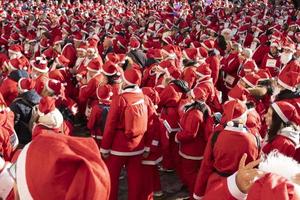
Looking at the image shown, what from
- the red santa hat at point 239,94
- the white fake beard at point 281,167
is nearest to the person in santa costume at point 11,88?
the red santa hat at point 239,94

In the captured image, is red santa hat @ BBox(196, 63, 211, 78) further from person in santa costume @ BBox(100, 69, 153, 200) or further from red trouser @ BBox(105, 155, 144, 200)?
red trouser @ BBox(105, 155, 144, 200)

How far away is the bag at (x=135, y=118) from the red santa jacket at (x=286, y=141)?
159 centimetres

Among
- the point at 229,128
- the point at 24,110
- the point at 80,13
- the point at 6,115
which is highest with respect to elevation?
the point at 229,128

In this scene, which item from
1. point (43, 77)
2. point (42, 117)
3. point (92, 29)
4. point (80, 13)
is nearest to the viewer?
point (42, 117)

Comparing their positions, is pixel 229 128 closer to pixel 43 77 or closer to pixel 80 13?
pixel 43 77

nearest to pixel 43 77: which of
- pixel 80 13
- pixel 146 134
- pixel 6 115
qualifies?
pixel 6 115

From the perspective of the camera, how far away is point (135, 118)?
538 cm

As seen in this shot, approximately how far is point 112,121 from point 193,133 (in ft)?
3.59

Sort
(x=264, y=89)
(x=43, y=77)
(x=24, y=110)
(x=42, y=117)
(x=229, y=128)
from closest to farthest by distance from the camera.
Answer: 1. (x=229, y=128)
2. (x=42, y=117)
3. (x=24, y=110)
4. (x=264, y=89)
5. (x=43, y=77)

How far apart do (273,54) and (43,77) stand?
5520mm

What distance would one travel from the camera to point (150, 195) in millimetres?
5934

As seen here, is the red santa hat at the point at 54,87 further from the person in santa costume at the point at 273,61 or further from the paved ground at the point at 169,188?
the person in santa costume at the point at 273,61

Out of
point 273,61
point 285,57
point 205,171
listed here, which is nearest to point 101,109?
point 205,171

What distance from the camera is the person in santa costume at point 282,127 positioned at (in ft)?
14.9
